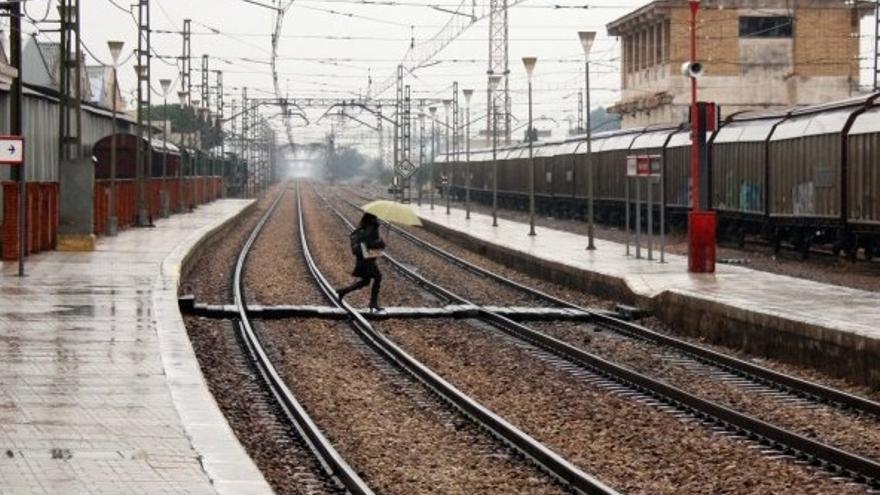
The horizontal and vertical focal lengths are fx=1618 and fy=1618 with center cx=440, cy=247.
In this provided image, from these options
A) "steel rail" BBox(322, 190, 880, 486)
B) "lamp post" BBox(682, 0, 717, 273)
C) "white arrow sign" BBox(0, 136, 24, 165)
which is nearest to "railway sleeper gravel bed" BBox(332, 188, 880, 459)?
"steel rail" BBox(322, 190, 880, 486)

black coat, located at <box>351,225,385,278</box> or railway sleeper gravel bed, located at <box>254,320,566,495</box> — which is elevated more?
black coat, located at <box>351,225,385,278</box>

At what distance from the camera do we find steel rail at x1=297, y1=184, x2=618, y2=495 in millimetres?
11172

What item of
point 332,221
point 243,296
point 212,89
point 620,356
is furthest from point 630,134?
point 212,89

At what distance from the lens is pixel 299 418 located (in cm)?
1428

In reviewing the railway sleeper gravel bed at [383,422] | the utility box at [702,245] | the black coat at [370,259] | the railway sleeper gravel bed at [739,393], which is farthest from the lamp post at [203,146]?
the railway sleeper gravel bed at [739,393]

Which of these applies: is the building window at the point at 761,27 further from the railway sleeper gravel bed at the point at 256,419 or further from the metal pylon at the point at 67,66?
the railway sleeper gravel bed at the point at 256,419

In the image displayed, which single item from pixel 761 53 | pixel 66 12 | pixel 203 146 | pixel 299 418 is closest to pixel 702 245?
pixel 299 418

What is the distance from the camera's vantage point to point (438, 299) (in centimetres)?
2881

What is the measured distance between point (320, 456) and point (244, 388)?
14.8ft

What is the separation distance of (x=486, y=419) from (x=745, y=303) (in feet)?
28.7

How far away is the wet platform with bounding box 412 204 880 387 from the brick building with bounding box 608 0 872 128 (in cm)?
4390

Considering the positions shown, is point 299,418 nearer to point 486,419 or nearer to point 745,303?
point 486,419

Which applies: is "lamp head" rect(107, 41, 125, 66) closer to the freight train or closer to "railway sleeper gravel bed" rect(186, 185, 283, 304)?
"railway sleeper gravel bed" rect(186, 185, 283, 304)

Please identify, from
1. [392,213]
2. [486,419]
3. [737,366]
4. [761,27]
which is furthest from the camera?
[761,27]
